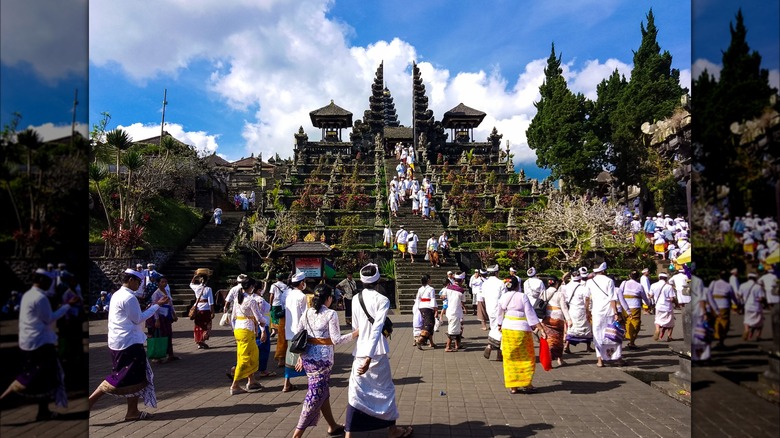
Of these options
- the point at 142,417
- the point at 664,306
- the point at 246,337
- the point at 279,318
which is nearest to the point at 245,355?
the point at 246,337

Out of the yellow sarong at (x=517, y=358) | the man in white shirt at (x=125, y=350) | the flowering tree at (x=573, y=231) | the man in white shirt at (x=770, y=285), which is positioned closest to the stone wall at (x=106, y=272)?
the man in white shirt at (x=125, y=350)

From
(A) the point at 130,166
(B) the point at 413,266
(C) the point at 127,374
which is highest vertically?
(A) the point at 130,166

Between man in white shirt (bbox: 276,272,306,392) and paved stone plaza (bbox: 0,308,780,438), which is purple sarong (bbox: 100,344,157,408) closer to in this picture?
paved stone plaza (bbox: 0,308,780,438)

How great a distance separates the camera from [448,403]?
5.75 meters

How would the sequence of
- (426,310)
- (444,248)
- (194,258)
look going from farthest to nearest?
(194,258) → (444,248) → (426,310)

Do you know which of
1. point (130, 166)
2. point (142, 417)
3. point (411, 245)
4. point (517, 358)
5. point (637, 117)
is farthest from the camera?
point (637, 117)

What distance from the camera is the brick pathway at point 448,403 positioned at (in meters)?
4.81

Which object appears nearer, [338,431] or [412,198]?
[338,431]

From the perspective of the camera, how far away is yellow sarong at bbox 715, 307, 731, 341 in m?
1.46

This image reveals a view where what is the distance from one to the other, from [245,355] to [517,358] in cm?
369

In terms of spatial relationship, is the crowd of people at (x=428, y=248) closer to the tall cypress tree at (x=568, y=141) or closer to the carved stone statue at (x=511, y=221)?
the carved stone statue at (x=511, y=221)

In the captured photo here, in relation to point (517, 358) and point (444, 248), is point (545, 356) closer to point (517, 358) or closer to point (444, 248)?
point (517, 358)

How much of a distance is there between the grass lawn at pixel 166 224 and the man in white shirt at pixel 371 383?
16.7 metres

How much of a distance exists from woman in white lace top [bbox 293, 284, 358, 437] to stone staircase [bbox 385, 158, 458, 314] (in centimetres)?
1186
